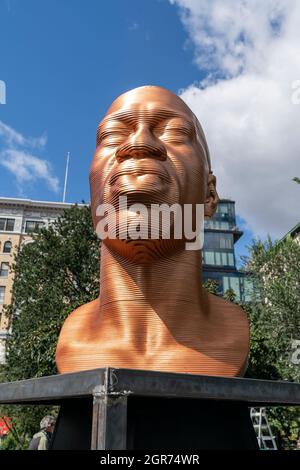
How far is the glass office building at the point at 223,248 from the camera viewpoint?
57.5 m

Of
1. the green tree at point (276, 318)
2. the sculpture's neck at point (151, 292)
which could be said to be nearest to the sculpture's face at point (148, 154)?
the sculpture's neck at point (151, 292)

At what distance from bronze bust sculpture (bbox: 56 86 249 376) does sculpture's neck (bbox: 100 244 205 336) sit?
1 cm

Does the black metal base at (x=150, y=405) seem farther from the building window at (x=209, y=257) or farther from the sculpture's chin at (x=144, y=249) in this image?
the building window at (x=209, y=257)

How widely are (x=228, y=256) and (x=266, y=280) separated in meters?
39.9

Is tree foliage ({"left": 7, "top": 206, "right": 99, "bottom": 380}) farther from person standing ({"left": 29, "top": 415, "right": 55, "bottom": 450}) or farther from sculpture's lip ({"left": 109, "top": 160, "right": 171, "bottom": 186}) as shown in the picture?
sculpture's lip ({"left": 109, "top": 160, "right": 171, "bottom": 186})

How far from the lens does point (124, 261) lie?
579 cm

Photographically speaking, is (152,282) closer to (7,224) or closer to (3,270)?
(3,270)

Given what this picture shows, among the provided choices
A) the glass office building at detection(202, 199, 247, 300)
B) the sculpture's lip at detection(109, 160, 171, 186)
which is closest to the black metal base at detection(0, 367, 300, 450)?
the sculpture's lip at detection(109, 160, 171, 186)

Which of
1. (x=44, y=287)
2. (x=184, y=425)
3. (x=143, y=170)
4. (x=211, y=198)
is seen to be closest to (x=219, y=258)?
(x=44, y=287)

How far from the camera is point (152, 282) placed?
5.61 m

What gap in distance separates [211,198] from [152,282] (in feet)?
6.77

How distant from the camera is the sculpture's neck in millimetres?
5488

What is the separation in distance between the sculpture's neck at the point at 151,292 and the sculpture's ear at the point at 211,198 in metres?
1.08

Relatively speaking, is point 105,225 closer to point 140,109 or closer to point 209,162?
point 140,109
